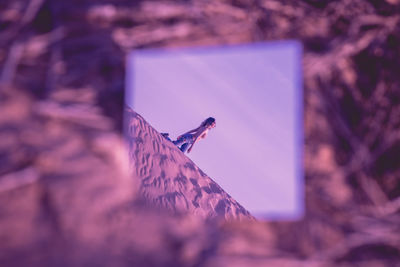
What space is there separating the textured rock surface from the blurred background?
5.71 ft

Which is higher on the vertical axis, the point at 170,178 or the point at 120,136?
the point at 120,136

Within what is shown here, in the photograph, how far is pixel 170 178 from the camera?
350 cm

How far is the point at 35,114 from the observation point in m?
1.21

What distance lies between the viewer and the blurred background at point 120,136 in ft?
3.65

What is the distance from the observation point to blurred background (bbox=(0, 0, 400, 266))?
1113 millimetres

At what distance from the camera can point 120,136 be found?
1243 millimetres

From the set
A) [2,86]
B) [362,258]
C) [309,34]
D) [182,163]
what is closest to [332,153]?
[362,258]

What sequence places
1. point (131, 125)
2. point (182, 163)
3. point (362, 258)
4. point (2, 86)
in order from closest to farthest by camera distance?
point (362, 258) → point (2, 86) → point (131, 125) → point (182, 163)

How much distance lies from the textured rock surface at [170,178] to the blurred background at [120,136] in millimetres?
1742

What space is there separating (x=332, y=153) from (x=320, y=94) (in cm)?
22

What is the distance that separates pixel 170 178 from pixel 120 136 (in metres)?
2.30

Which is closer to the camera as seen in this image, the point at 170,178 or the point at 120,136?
the point at 120,136

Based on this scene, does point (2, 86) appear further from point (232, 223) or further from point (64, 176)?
point (232, 223)

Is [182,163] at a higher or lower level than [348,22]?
lower
